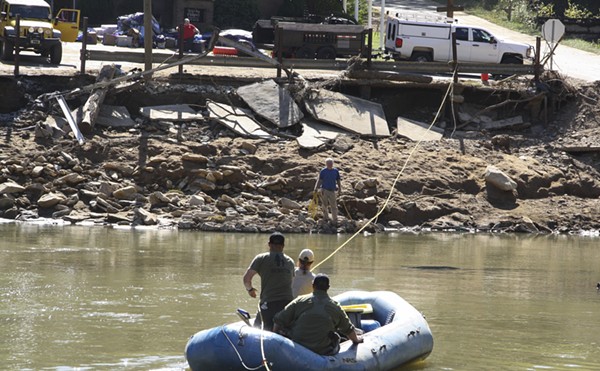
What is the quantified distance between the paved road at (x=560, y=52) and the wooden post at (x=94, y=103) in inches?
579

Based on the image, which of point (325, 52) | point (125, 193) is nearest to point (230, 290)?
point (125, 193)

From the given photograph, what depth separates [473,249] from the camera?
2308 cm

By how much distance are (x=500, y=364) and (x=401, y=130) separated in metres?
16.7

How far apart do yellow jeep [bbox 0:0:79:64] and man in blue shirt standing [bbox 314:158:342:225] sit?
12497 mm

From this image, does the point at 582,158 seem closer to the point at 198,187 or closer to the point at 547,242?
the point at 547,242

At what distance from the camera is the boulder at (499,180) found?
87.8 ft

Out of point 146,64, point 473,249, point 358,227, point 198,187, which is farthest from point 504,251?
point 146,64

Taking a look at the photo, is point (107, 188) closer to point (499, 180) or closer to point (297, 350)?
point (499, 180)

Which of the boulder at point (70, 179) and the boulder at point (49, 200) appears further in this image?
the boulder at point (70, 179)

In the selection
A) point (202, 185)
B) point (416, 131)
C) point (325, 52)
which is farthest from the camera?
point (325, 52)

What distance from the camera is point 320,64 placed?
A: 3238cm

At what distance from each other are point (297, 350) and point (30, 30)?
23.8m

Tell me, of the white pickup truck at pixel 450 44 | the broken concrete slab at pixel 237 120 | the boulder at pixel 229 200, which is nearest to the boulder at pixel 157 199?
the boulder at pixel 229 200

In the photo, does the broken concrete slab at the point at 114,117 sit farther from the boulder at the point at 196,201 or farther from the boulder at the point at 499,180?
the boulder at the point at 499,180
